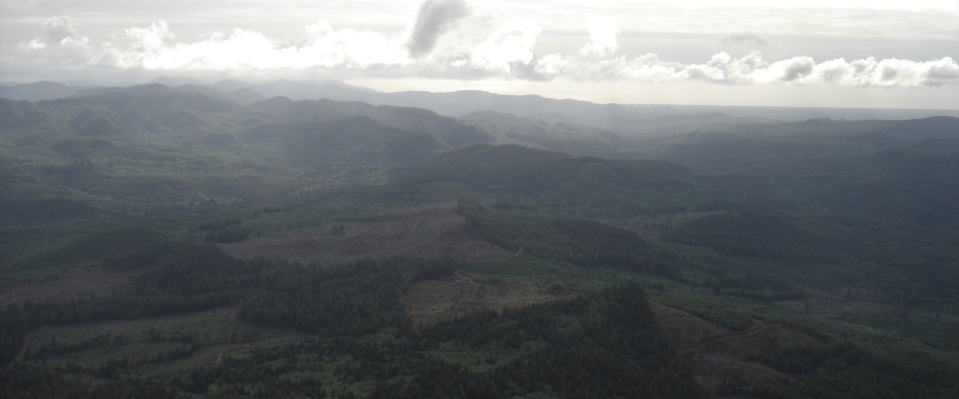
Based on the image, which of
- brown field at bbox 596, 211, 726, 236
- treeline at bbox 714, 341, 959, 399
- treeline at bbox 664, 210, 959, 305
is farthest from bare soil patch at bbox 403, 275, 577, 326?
brown field at bbox 596, 211, 726, 236

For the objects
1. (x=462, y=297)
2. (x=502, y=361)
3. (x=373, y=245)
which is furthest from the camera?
(x=373, y=245)

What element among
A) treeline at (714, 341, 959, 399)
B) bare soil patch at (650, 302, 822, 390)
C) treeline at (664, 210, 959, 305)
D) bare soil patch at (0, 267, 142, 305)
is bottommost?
treeline at (664, 210, 959, 305)

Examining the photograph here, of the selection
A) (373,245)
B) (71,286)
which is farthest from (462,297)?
(71,286)

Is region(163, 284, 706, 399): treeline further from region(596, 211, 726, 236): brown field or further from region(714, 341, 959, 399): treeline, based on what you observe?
region(596, 211, 726, 236): brown field

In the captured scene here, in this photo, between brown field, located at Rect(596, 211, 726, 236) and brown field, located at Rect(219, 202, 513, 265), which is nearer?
brown field, located at Rect(219, 202, 513, 265)

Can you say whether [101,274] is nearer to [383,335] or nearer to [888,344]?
[383,335]

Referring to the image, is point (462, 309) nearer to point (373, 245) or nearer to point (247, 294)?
point (247, 294)
